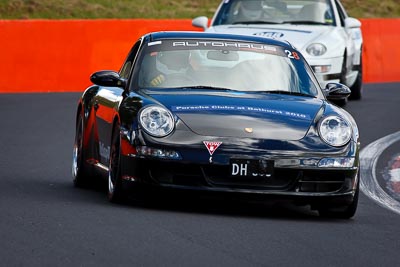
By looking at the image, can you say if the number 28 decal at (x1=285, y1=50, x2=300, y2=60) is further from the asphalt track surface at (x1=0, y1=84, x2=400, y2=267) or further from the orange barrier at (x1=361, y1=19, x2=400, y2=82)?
the orange barrier at (x1=361, y1=19, x2=400, y2=82)

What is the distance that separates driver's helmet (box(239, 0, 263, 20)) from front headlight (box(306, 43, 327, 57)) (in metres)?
1.18

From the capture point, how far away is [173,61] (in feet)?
33.9

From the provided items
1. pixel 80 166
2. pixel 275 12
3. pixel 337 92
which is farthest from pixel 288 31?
pixel 337 92

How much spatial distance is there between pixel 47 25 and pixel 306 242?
15618 mm

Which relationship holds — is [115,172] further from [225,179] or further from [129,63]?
[129,63]

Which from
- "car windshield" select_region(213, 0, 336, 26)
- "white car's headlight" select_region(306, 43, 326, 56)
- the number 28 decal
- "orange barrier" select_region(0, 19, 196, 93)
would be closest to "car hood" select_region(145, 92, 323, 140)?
the number 28 decal

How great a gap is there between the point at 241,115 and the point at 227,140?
0.99 ft

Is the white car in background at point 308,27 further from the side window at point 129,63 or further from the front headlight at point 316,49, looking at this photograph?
the side window at point 129,63

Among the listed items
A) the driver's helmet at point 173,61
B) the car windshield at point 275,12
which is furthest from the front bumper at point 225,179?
the car windshield at point 275,12

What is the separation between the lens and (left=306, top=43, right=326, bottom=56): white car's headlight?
59.3 feet

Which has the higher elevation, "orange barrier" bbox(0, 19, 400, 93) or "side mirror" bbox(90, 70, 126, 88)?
"side mirror" bbox(90, 70, 126, 88)

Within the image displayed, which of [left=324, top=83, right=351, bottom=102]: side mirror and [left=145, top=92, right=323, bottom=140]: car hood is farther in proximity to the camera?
[left=324, top=83, right=351, bottom=102]: side mirror

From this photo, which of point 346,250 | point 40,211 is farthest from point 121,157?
point 346,250

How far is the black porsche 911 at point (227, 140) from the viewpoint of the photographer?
9086mm
